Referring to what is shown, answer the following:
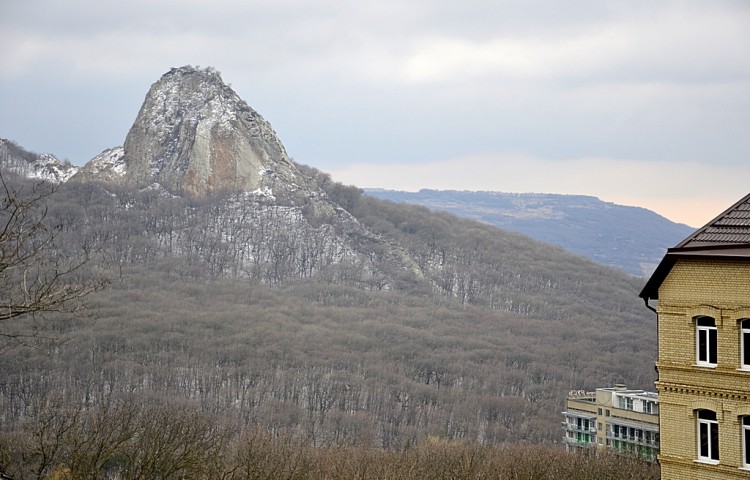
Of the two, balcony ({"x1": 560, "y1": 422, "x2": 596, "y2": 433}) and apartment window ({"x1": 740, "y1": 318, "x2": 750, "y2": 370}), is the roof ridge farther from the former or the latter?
balcony ({"x1": 560, "y1": 422, "x2": 596, "y2": 433})

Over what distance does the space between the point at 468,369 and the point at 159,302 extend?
225ft

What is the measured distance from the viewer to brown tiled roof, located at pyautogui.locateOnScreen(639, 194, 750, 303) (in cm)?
2544

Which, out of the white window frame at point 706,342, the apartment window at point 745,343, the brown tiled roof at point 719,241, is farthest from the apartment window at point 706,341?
the brown tiled roof at point 719,241

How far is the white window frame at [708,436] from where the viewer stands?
25875mm

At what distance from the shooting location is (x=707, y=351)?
26.0 metres

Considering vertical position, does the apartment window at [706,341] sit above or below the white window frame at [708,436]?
above

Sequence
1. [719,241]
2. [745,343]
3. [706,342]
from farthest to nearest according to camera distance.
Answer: [706,342], [719,241], [745,343]

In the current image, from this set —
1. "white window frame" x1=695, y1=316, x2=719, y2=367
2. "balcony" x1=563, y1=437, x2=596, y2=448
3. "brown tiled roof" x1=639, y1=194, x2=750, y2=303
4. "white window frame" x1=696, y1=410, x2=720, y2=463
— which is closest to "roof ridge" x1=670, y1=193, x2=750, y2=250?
"brown tiled roof" x1=639, y1=194, x2=750, y2=303

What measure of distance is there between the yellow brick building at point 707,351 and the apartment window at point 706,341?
27 millimetres

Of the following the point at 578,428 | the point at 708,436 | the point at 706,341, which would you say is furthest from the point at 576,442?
the point at 706,341

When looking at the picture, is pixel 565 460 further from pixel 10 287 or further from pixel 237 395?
pixel 237 395

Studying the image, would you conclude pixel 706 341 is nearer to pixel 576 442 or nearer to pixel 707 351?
pixel 707 351

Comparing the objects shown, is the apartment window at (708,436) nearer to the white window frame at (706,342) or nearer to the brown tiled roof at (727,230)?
the white window frame at (706,342)

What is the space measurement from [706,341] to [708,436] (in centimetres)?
257
